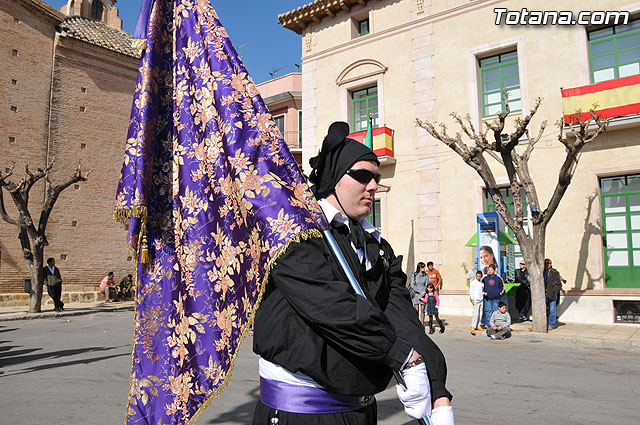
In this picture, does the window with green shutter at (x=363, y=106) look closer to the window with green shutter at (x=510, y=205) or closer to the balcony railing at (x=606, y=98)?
the window with green shutter at (x=510, y=205)

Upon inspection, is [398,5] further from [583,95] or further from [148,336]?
[148,336]

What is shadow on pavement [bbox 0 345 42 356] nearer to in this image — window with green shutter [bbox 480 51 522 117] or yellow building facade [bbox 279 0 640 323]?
yellow building facade [bbox 279 0 640 323]

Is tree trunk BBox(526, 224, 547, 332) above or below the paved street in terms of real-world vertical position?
above

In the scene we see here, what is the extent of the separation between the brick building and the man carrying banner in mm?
21667

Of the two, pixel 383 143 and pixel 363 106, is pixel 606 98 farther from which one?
pixel 363 106

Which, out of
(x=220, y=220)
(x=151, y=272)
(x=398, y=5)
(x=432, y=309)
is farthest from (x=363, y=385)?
(x=398, y=5)

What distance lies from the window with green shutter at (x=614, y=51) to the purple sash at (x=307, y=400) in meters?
15.6

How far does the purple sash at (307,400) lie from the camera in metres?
1.76

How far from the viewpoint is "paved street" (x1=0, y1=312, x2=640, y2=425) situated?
5.02 m

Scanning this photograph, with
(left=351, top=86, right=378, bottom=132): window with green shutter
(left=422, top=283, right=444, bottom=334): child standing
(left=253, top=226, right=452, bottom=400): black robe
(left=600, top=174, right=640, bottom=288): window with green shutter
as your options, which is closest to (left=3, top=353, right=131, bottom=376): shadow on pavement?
(left=253, top=226, right=452, bottom=400): black robe

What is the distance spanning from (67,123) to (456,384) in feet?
71.0

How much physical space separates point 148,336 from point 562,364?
26.7ft

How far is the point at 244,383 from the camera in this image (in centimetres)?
636

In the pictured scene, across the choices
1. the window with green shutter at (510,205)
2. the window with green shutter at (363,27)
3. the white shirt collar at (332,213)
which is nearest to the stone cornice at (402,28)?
the window with green shutter at (363,27)
